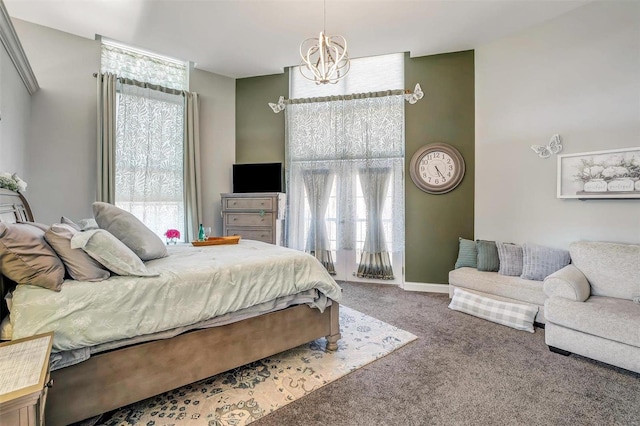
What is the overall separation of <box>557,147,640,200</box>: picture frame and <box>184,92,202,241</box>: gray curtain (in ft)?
14.8

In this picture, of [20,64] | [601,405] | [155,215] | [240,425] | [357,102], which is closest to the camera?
[240,425]

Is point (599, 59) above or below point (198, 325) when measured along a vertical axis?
above

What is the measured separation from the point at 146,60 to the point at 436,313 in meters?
4.96

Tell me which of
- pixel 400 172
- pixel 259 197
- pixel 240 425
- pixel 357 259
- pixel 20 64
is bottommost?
pixel 240 425

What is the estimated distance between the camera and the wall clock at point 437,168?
392 cm

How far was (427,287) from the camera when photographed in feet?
13.5

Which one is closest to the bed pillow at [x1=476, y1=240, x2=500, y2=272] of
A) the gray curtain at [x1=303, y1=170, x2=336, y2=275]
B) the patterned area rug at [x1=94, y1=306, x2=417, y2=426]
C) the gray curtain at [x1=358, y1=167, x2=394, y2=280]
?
the gray curtain at [x1=358, y1=167, x2=394, y2=280]

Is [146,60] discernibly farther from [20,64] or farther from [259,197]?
[259,197]

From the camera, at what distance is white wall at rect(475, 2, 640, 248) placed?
281 cm

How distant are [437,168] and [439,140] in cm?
38

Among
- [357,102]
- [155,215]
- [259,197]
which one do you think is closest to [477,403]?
[259,197]

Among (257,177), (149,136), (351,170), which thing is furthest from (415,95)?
(149,136)

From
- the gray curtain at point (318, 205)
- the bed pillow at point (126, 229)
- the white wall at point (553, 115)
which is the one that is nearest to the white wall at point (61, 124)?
the bed pillow at point (126, 229)

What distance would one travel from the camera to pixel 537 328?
2.81m
